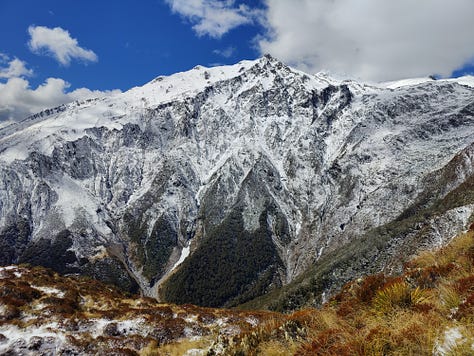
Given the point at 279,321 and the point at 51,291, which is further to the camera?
the point at 51,291

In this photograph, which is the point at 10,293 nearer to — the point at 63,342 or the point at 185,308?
the point at 63,342

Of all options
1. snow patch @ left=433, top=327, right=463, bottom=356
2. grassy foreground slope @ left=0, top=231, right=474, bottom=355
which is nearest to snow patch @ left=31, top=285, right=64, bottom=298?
grassy foreground slope @ left=0, top=231, right=474, bottom=355

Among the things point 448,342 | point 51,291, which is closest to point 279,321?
point 448,342

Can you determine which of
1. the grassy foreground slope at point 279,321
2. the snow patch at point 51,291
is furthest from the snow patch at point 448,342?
the snow patch at point 51,291

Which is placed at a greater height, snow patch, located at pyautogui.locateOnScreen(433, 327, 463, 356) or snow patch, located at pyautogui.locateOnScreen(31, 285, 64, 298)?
snow patch, located at pyautogui.locateOnScreen(31, 285, 64, 298)

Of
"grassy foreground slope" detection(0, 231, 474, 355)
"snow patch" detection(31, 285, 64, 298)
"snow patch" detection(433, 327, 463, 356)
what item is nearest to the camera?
"snow patch" detection(433, 327, 463, 356)

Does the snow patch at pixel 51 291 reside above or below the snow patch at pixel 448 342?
above

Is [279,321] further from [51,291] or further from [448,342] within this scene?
[51,291]

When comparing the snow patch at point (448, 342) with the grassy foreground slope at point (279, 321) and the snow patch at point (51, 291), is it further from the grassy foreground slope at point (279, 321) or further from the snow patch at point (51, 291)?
the snow patch at point (51, 291)

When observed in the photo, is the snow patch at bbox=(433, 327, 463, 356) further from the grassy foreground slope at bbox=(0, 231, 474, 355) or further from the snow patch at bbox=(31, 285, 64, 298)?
the snow patch at bbox=(31, 285, 64, 298)

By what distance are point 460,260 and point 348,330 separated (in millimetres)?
6908

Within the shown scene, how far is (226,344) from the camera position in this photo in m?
13.9

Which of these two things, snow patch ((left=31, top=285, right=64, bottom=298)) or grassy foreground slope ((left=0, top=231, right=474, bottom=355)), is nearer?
grassy foreground slope ((left=0, top=231, right=474, bottom=355))

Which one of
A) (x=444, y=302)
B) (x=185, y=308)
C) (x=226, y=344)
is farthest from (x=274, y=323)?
(x=185, y=308)
